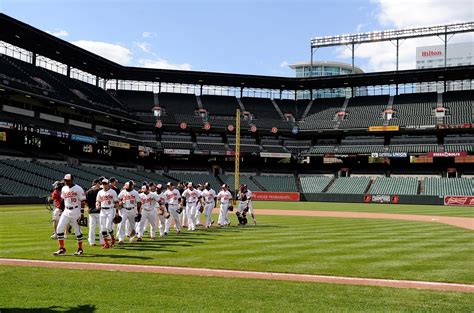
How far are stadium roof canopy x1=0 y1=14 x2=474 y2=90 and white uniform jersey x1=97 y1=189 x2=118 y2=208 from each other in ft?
141

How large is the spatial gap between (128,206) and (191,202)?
5363mm

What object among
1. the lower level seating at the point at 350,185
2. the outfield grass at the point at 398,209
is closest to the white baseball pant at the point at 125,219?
the outfield grass at the point at 398,209

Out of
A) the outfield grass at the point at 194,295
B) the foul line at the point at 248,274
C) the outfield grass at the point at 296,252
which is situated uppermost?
the outfield grass at the point at 194,295

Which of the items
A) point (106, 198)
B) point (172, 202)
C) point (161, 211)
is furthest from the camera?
point (172, 202)

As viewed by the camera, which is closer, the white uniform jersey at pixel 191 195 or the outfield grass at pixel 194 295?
the outfield grass at pixel 194 295

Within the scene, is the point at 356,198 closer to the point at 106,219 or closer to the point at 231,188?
the point at 231,188

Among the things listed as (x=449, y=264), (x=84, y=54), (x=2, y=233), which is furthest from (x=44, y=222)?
(x=84, y=54)

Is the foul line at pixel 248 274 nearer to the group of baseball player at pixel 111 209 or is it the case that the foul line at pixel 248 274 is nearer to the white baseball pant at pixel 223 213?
the group of baseball player at pixel 111 209

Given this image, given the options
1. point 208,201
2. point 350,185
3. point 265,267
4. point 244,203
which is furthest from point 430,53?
point 265,267

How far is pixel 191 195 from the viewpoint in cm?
2117

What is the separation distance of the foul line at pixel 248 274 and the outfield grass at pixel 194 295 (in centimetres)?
45

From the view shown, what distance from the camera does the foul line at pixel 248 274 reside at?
9500 millimetres

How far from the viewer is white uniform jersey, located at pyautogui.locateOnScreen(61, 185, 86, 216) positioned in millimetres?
12906

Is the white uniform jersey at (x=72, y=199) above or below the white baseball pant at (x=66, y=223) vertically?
above
